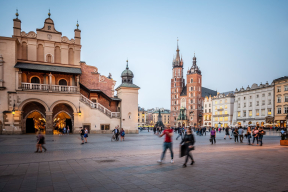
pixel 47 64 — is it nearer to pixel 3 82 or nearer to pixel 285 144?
pixel 3 82

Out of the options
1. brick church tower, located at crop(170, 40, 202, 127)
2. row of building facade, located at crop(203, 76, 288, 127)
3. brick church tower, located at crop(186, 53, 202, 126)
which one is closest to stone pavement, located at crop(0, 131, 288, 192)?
row of building facade, located at crop(203, 76, 288, 127)

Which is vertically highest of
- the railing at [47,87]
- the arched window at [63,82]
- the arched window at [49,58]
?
the arched window at [49,58]

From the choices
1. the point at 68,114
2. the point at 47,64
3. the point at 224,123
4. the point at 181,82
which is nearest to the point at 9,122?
the point at 68,114

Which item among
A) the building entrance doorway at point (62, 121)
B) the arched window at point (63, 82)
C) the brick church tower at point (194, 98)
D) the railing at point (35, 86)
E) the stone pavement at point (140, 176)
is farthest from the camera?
the brick church tower at point (194, 98)

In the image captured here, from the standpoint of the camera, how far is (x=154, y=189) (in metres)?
6.09

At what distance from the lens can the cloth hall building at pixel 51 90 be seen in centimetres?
2892

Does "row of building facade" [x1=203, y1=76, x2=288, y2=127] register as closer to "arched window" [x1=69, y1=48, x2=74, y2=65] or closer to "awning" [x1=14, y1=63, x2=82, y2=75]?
"awning" [x1=14, y1=63, x2=82, y2=75]

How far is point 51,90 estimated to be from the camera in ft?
102

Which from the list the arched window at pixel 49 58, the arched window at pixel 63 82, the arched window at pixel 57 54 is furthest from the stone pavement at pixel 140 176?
the arched window at pixel 57 54

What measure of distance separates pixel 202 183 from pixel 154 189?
164 cm

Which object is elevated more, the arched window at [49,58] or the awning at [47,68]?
the arched window at [49,58]

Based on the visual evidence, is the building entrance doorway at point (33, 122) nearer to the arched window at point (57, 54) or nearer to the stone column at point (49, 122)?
the stone column at point (49, 122)

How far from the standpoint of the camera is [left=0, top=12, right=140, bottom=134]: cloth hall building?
28922mm

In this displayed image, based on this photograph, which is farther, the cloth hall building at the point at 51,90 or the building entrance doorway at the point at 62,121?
the building entrance doorway at the point at 62,121
